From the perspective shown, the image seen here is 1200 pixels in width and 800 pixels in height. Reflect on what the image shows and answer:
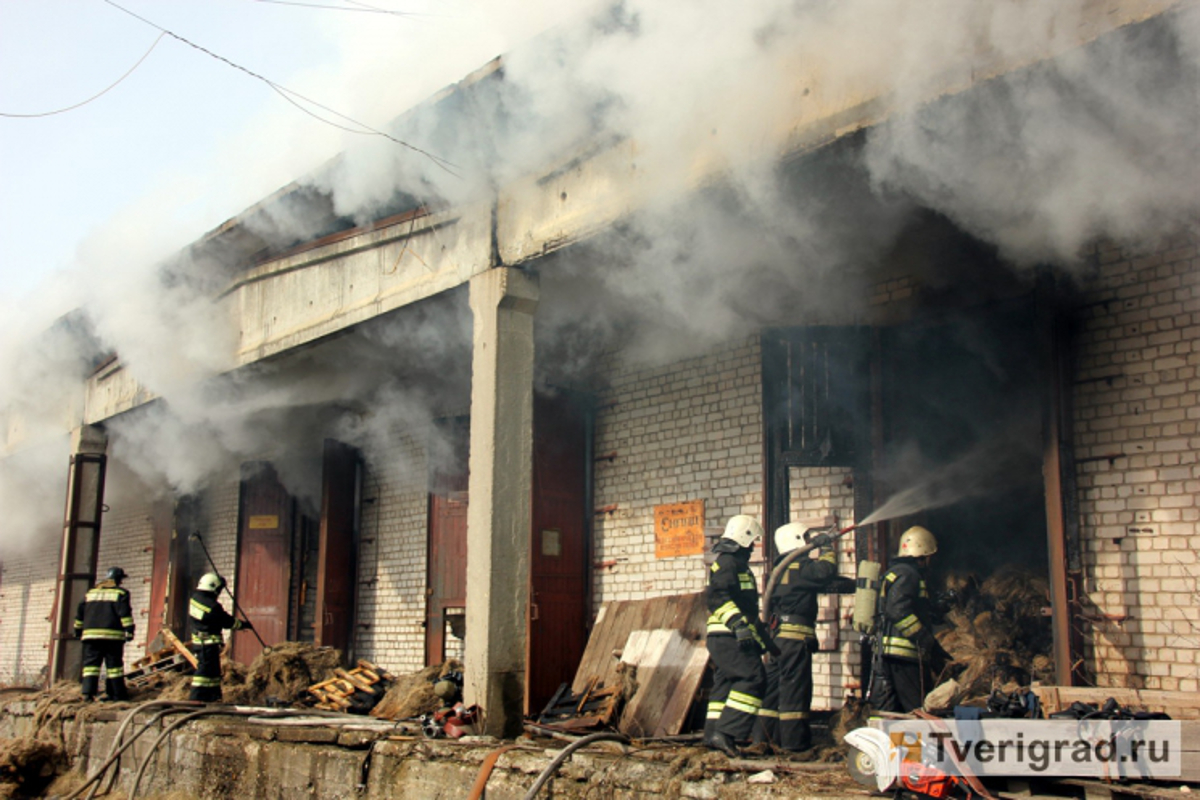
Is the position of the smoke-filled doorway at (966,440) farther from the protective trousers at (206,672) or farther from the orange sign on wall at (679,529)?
the protective trousers at (206,672)

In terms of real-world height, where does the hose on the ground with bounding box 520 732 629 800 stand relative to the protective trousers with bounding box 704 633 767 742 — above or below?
below

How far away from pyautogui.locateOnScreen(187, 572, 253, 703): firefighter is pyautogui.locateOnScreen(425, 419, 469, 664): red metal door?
2249mm

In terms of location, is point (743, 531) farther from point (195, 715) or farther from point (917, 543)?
point (195, 715)

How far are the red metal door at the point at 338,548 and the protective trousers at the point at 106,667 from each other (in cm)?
251

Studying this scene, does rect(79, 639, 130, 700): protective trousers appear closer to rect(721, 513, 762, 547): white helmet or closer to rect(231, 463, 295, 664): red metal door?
rect(231, 463, 295, 664): red metal door

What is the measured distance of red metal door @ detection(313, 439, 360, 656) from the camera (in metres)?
13.1

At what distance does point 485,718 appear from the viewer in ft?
23.9

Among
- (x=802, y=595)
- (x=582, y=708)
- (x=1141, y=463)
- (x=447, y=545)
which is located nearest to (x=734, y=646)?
(x=802, y=595)

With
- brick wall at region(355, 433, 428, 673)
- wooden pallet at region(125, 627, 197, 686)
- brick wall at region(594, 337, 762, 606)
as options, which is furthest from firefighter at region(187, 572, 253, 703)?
brick wall at region(594, 337, 762, 606)

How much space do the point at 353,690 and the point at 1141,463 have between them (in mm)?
7364

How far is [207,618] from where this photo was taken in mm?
10188

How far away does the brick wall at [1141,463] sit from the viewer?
20.4 feet

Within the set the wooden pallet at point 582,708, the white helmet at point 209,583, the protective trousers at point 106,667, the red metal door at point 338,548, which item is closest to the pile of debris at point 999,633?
the wooden pallet at point 582,708

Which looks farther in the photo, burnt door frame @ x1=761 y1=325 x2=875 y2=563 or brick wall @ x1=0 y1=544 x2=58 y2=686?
brick wall @ x1=0 y1=544 x2=58 y2=686
